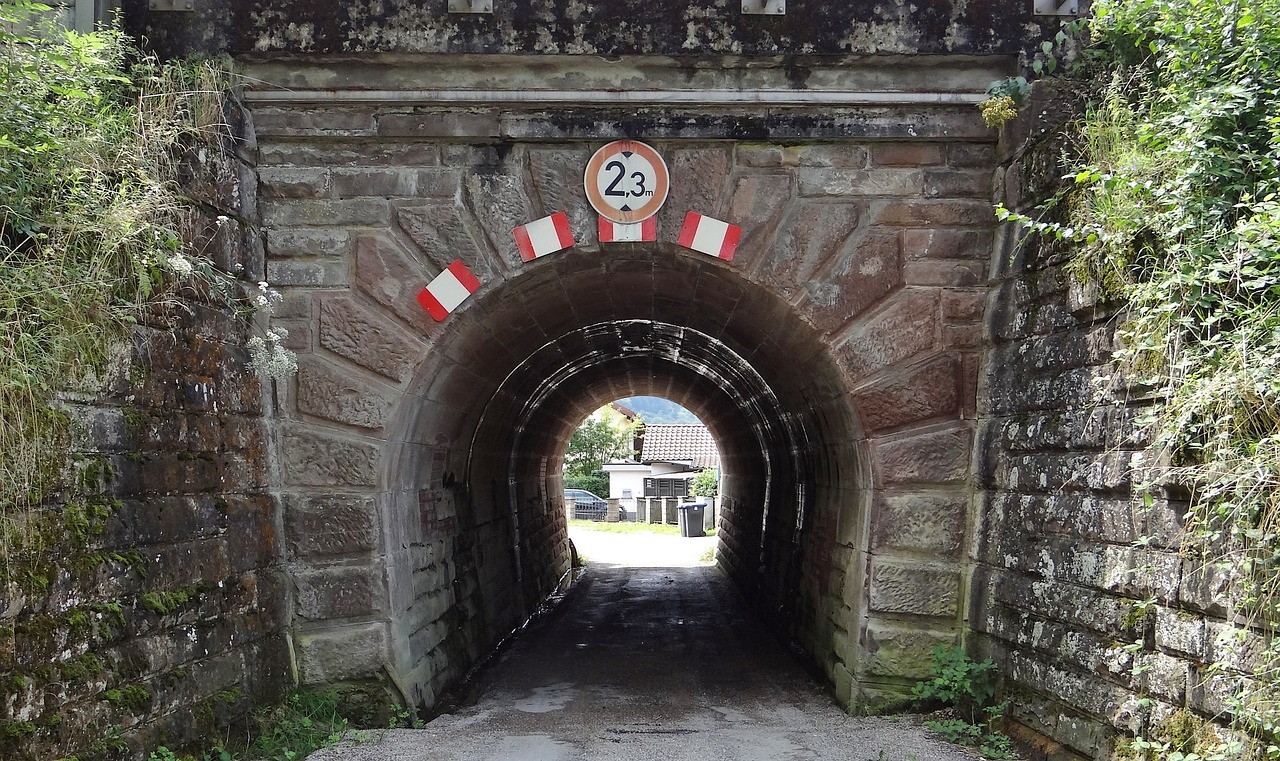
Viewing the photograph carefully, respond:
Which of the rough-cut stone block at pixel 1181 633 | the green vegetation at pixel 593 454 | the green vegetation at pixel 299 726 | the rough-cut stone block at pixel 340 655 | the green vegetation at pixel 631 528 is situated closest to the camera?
the rough-cut stone block at pixel 1181 633

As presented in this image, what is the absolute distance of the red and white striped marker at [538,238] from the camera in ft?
16.2

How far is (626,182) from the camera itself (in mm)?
4961

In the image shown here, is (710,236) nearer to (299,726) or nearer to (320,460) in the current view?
(320,460)

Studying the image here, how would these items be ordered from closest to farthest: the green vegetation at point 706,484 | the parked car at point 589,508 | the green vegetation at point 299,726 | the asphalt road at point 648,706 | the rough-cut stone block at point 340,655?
the green vegetation at point 299,726 < the asphalt road at point 648,706 < the rough-cut stone block at point 340,655 < the green vegetation at point 706,484 < the parked car at point 589,508

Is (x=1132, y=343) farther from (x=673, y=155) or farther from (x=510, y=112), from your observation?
(x=510, y=112)

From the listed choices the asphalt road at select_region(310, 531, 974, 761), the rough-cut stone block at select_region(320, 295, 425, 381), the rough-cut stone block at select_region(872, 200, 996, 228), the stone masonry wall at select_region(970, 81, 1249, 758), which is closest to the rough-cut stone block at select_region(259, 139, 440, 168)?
the rough-cut stone block at select_region(320, 295, 425, 381)

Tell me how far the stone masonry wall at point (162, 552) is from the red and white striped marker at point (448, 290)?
89cm

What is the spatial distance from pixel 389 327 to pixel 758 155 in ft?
7.04

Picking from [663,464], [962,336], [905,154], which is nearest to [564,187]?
[905,154]

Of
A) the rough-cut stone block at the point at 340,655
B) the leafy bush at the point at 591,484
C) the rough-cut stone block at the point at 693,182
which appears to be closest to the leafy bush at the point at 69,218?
the rough-cut stone block at the point at 340,655

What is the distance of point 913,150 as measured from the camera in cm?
501

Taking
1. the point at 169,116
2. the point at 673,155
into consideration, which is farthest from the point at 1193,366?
the point at 169,116

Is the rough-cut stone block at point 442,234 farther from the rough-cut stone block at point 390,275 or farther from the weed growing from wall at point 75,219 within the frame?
the weed growing from wall at point 75,219

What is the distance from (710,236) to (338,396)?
6.96ft
